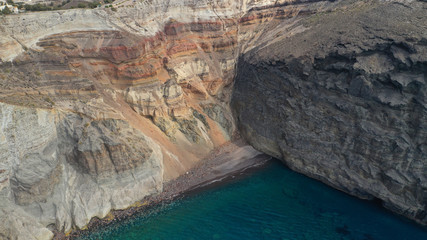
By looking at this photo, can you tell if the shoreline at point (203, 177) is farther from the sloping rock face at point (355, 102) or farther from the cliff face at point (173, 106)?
the sloping rock face at point (355, 102)

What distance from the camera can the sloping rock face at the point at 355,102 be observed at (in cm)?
2253

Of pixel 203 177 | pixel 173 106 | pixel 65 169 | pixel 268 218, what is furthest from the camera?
pixel 173 106

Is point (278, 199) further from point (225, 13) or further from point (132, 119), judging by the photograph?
point (225, 13)

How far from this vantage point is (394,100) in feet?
74.6

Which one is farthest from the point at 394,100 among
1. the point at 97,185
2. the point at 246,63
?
the point at 97,185

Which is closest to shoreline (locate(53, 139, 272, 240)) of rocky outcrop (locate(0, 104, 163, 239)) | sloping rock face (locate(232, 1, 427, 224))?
rocky outcrop (locate(0, 104, 163, 239))

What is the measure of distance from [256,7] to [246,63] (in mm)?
10337

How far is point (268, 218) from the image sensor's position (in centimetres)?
2366

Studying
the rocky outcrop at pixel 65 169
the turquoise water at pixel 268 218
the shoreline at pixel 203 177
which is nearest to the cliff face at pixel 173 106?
the rocky outcrop at pixel 65 169

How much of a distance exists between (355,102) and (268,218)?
1245 cm

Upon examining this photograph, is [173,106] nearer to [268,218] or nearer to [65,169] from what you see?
[65,169]

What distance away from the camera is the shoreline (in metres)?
23.8

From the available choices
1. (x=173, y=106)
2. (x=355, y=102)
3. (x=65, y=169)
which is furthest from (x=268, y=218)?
(x=65, y=169)

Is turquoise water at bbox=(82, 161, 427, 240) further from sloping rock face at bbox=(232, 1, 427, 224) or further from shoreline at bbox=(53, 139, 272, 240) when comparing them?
sloping rock face at bbox=(232, 1, 427, 224)
